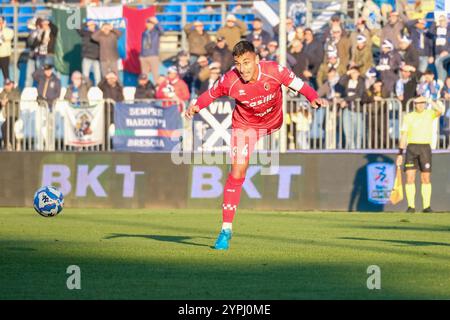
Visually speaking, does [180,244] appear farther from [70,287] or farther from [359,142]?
[359,142]

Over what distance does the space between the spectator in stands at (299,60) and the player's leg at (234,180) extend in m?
12.9

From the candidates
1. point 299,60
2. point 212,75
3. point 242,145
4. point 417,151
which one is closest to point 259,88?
point 242,145

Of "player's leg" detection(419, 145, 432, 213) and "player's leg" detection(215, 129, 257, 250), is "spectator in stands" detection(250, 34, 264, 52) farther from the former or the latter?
"player's leg" detection(215, 129, 257, 250)

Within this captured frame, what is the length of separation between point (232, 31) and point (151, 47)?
2.32 meters

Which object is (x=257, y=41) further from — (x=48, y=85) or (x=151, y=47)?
(x=48, y=85)

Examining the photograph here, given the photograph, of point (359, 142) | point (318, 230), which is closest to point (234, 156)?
point (318, 230)

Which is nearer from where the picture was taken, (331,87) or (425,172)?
(425,172)

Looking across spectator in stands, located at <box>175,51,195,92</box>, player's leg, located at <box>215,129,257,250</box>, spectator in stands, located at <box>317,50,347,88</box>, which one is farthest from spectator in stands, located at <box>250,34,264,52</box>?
player's leg, located at <box>215,129,257,250</box>

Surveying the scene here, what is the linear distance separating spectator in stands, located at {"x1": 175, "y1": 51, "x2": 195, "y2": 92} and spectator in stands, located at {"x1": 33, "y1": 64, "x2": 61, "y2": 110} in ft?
9.81

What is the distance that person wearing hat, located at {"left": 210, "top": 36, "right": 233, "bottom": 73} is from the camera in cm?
2888

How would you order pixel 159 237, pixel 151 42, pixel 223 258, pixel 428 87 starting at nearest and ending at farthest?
1. pixel 223 258
2. pixel 159 237
3. pixel 428 87
4. pixel 151 42

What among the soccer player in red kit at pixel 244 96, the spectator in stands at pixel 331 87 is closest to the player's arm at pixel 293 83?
the soccer player in red kit at pixel 244 96

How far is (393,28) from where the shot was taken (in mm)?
28406

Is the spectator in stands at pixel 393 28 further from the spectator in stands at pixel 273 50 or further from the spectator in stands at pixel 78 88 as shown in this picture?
the spectator in stands at pixel 78 88
